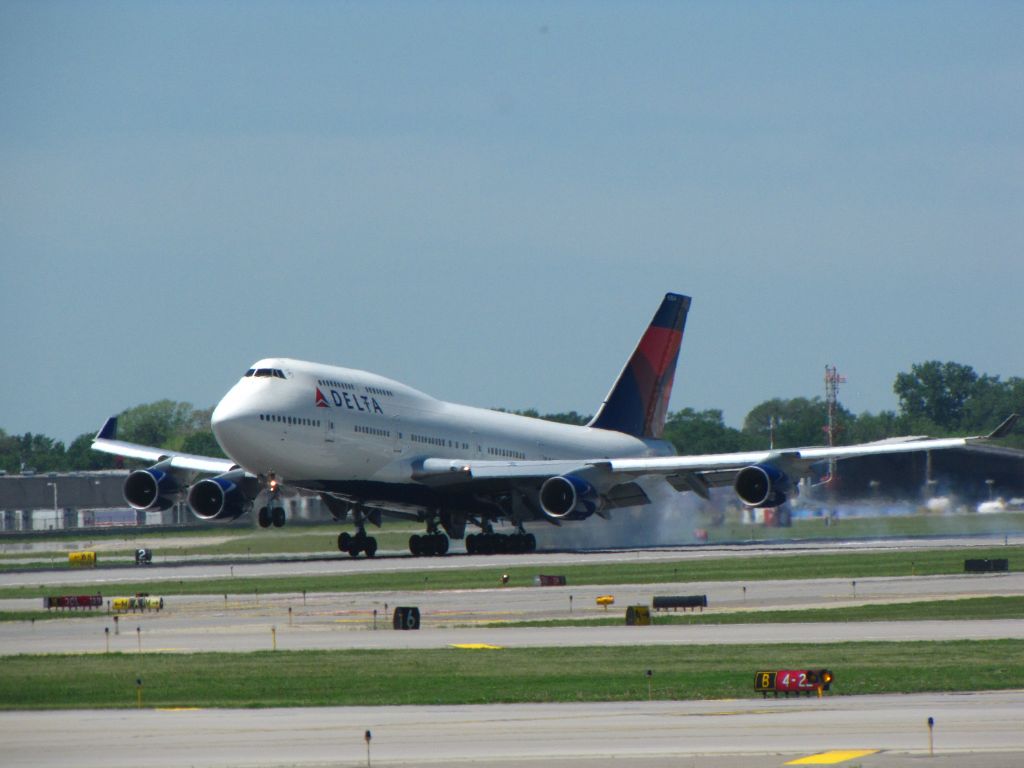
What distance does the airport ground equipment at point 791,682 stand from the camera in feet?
81.2

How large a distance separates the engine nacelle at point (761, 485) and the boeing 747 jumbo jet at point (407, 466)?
0.04 meters

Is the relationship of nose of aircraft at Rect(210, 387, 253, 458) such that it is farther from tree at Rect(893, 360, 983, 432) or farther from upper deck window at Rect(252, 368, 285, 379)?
tree at Rect(893, 360, 983, 432)

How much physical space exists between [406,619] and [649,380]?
48.7 metres

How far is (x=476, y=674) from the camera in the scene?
28.3 meters

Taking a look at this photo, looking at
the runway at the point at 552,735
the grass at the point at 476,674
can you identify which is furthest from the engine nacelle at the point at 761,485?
the runway at the point at 552,735

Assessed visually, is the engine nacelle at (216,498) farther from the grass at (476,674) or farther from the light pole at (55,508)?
the light pole at (55,508)

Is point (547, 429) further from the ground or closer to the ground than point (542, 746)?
further from the ground

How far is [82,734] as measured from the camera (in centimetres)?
2219

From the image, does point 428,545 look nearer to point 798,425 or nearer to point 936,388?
point 798,425

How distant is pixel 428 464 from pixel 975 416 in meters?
116

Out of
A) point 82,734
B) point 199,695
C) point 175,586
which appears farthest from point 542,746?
point 175,586

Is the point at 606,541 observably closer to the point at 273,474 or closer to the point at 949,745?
the point at 273,474

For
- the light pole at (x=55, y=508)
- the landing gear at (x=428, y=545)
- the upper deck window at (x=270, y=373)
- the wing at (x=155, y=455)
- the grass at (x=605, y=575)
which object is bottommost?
the grass at (x=605, y=575)

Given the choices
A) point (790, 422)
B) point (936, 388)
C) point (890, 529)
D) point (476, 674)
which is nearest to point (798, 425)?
point (790, 422)
